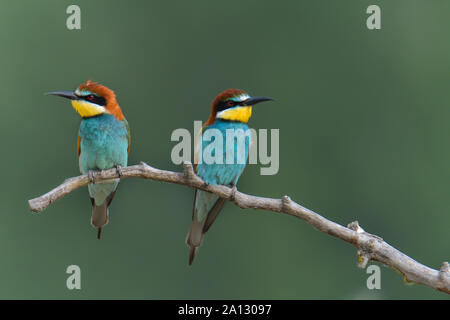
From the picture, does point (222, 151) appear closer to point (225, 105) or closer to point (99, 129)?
point (225, 105)

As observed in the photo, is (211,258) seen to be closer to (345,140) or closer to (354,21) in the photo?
(345,140)

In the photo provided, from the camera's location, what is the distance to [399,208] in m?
8.26

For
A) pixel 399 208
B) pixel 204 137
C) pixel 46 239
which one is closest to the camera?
pixel 204 137

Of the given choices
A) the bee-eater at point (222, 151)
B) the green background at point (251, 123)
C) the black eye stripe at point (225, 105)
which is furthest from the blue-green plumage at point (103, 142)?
the green background at point (251, 123)

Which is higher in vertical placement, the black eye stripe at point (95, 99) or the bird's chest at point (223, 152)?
the black eye stripe at point (95, 99)

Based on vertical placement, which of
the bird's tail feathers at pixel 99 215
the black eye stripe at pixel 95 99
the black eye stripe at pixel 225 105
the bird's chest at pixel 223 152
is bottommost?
the bird's tail feathers at pixel 99 215

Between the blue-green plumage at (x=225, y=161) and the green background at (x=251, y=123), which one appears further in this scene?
the green background at (x=251, y=123)

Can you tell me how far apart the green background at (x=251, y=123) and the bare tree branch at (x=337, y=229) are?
13.2 ft

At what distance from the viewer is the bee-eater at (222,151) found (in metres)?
3.20

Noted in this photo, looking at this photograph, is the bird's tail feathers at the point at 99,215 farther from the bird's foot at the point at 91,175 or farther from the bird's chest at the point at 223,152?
the bird's chest at the point at 223,152

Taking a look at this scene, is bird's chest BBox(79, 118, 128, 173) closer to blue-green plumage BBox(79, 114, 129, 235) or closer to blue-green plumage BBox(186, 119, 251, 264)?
blue-green plumage BBox(79, 114, 129, 235)

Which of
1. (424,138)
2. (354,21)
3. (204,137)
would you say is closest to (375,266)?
(204,137)

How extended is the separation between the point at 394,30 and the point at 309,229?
3.28 metres

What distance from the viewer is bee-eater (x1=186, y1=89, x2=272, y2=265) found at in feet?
10.5
